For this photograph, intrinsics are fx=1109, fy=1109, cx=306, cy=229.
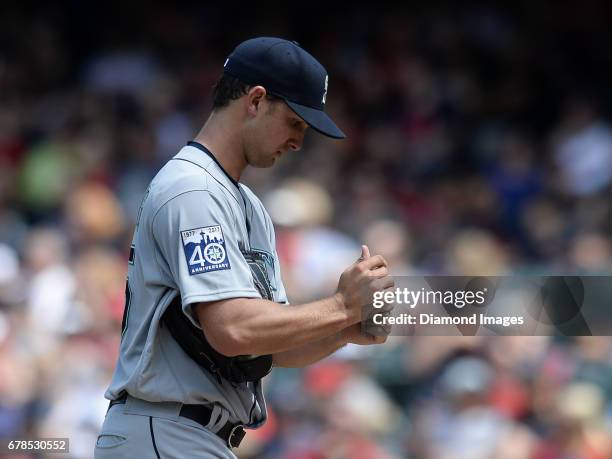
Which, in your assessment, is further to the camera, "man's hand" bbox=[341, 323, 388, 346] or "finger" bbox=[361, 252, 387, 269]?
"man's hand" bbox=[341, 323, 388, 346]

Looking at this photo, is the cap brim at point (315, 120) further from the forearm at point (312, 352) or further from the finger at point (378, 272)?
the forearm at point (312, 352)

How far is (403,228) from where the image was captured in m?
7.10

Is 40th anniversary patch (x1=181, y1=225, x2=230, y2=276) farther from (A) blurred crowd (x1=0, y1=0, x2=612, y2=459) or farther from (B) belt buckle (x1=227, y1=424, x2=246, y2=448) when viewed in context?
(A) blurred crowd (x1=0, y1=0, x2=612, y2=459)

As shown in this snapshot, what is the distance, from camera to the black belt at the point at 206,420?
2859 millimetres

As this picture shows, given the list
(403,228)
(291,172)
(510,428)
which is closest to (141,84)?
(291,172)

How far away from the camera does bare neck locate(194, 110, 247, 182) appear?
2973 millimetres

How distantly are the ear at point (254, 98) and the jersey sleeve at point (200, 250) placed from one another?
0.96ft

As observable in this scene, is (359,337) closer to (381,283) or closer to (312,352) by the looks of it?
(312,352)

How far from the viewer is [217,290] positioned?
270cm

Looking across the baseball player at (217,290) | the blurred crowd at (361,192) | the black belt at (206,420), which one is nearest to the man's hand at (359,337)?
the baseball player at (217,290)

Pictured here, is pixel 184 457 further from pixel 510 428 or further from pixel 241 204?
pixel 510 428

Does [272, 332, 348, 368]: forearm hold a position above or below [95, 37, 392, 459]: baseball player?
below

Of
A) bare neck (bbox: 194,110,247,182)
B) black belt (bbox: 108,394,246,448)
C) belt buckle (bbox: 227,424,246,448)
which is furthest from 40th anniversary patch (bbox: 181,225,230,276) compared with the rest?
belt buckle (bbox: 227,424,246,448)

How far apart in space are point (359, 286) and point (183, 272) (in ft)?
1.47
